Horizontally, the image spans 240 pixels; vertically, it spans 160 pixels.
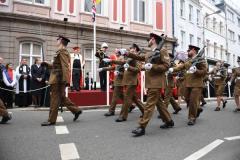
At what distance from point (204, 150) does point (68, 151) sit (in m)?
2.36

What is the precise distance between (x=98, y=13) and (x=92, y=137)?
1790 centimetres

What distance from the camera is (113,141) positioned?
6.24m

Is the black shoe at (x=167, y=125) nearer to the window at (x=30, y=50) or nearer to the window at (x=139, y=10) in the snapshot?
the window at (x=30, y=50)

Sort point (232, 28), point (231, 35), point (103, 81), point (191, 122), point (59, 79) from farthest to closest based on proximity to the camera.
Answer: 1. point (231, 35)
2. point (232, 28)
3. point (103, 81)
4. point (191, 122)
5. point (59, 79)

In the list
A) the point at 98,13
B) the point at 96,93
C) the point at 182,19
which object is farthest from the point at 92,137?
the point at 182,19

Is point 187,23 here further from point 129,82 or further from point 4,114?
point 4,114

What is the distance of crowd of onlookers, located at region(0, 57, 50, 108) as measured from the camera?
12.5 metres

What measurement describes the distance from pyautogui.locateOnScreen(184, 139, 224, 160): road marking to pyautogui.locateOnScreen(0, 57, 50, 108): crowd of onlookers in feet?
25.7

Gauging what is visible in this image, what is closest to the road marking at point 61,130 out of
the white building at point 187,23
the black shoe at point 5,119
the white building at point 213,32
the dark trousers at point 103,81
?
the black shoe at point 5,119

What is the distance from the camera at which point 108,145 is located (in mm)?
5902

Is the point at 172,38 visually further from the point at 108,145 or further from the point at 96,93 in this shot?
the point at 108,145

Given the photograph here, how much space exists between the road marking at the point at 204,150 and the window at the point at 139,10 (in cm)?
2055

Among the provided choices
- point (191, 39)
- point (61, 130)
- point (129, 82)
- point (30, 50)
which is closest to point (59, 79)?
point (61, 130)

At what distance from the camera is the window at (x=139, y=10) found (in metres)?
26.1
